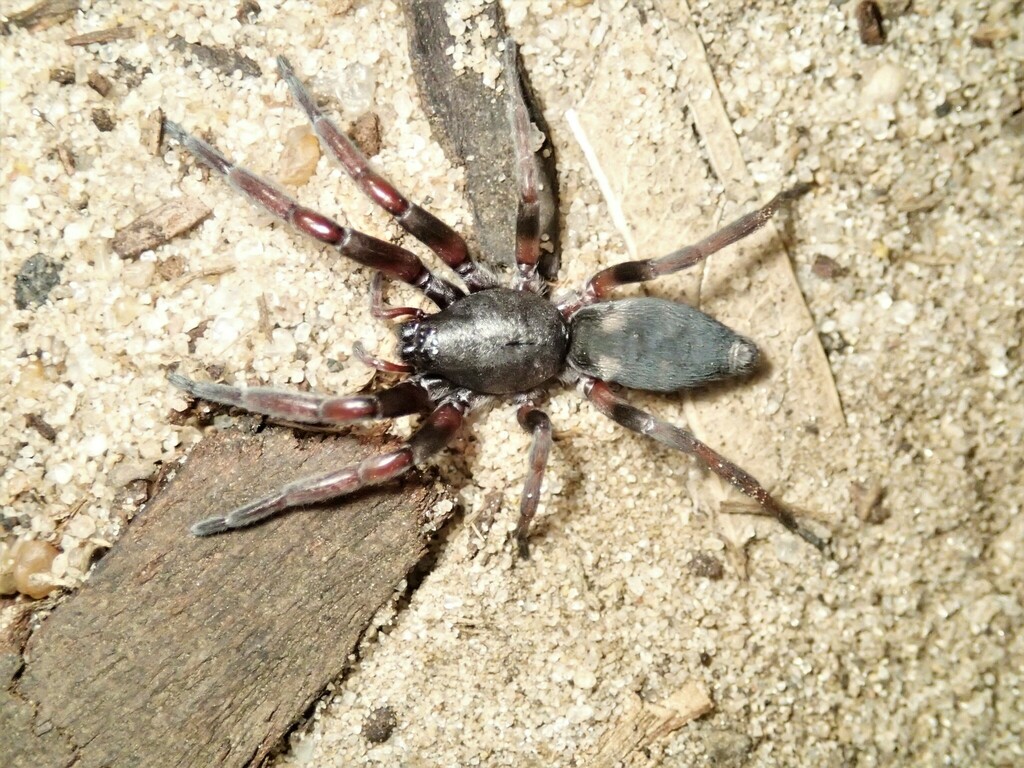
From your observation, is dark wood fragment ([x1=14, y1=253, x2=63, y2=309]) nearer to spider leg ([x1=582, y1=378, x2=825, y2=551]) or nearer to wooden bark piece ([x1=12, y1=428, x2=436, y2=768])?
wooden bark piece ([x1=12, y1=428, x2=436, y2=768])

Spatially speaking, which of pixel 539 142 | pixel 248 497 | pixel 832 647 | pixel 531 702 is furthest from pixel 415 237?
pixel 832 647

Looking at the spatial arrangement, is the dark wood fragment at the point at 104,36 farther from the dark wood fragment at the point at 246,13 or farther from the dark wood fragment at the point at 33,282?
the dark wood fragment at the point at 33,282

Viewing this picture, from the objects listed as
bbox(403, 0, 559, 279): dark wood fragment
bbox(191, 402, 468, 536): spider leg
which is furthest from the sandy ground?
bbox(191, 402, 468, 536): spider leg

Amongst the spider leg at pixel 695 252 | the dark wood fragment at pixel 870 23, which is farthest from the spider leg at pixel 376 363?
the dark wood fragment at pixel 870 23

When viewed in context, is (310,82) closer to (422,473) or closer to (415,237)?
(415,237)

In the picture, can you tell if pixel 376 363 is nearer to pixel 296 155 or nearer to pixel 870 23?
pixel 296 155

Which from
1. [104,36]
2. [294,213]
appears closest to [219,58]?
[104,36]

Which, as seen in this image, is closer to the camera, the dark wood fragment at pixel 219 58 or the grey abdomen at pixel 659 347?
the grey abdomen at pixel 659 347

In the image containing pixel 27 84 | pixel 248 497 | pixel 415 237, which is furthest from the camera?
pixel 415 237
